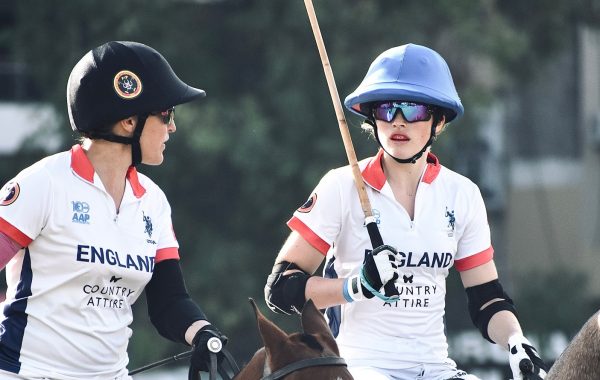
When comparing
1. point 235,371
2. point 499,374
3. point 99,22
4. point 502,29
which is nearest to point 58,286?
point 235,371

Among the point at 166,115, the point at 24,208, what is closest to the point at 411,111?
the point at 166,115

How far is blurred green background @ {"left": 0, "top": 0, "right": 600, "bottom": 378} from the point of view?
1634 centimetres

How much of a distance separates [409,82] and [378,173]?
40 centimetres

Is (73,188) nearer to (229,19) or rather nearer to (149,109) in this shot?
(149,109)

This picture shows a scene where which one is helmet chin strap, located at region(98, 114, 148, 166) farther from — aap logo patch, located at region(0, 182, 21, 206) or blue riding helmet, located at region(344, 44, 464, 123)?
blue riding helmet, located at region(344, 44, 464, 123)

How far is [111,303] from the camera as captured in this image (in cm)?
480

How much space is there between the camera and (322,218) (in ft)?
17.6

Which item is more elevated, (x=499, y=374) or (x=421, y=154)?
(x=421, y=154)

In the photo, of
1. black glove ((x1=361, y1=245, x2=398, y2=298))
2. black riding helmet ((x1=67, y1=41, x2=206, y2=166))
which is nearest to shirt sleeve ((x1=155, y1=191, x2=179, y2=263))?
black riding helmet ((x1=67, y1=41, x2=206, y2=166))

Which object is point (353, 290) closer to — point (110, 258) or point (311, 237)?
point (311, 237)

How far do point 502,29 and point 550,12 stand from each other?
1335 millimetres

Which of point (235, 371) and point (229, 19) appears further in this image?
point (229, 19)

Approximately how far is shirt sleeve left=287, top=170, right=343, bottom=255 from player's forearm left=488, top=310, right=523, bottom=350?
0.76 m

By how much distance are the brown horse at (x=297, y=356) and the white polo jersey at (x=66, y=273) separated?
0.66 m
